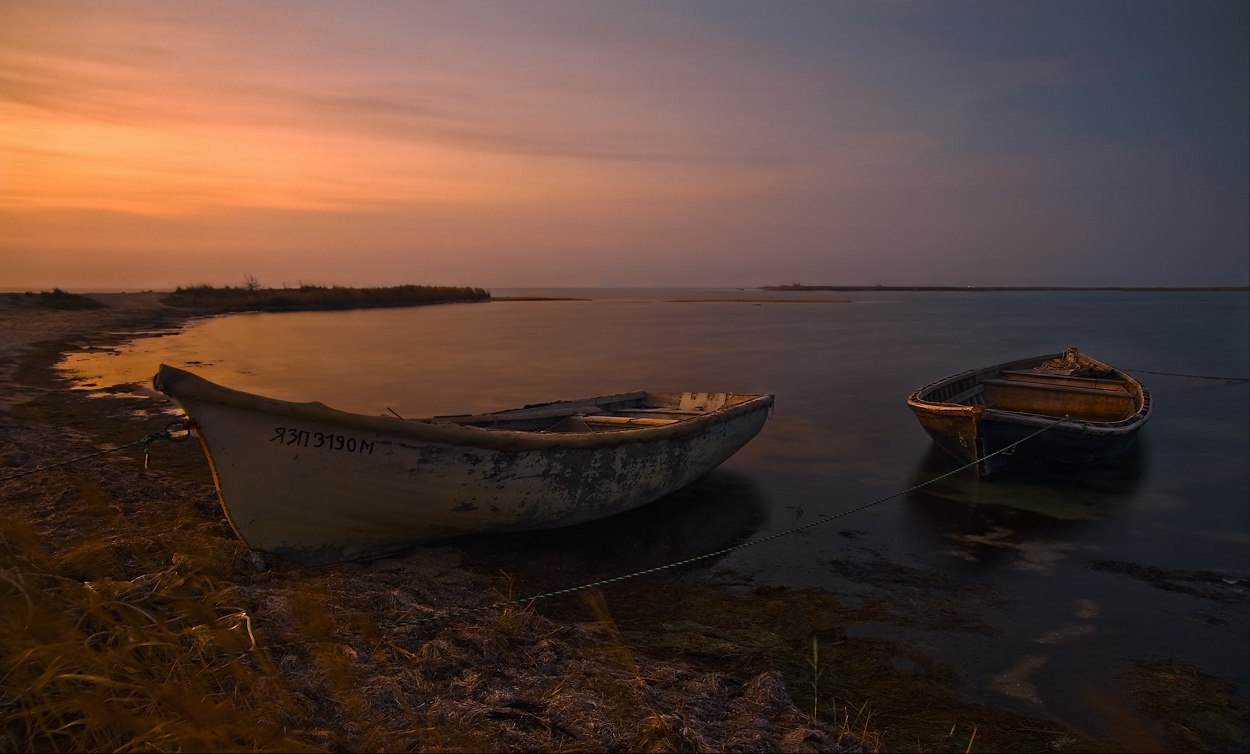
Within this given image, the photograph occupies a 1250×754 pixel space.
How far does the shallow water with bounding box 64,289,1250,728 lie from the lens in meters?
5.35

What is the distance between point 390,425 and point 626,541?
2893 mm

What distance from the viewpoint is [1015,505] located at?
8602 mm

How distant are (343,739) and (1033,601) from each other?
575 cm

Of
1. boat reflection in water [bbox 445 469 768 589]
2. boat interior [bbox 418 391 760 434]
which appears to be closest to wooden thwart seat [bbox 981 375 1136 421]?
boat interior [bbox 418 391 760 434]

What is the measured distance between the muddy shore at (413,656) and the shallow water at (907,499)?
480mm

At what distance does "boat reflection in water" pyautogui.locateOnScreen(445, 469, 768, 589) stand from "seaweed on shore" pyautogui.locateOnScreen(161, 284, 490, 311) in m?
46.5

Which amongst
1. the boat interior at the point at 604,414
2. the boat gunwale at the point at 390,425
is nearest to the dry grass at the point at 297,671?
the boat gunwale at the point at 390,425

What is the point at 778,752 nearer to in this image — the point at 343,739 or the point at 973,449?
the point at 343,739

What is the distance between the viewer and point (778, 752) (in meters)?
3.38

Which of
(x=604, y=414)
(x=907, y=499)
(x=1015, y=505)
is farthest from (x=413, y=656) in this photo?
(x=1015, y=505)

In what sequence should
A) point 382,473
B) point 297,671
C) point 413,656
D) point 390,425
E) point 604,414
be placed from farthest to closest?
point 604,414 → point 382,473 → point 390,425 → point 413,656 → point 297,671

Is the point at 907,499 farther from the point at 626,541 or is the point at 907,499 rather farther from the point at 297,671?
A: the point at 297,671

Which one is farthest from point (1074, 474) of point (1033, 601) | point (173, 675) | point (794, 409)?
point (173, 675)

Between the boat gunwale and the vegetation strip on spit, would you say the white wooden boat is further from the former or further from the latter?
the vegetation strip on spit
